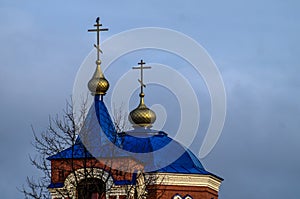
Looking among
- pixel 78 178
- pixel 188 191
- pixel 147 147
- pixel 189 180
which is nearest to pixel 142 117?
pixel 147 147

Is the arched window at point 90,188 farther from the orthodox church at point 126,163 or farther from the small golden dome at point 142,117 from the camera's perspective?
the small golden dome at point 142,117

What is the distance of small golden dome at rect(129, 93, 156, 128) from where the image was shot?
2903 centimetres

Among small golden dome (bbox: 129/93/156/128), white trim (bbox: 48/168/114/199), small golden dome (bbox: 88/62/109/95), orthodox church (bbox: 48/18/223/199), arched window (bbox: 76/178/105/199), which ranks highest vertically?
small golden dome (bbox: 129/93/156/128)

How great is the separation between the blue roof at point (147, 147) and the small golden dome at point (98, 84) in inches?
13.9

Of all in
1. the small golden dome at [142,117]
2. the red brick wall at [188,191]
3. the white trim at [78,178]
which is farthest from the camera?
the small golden dome at [142,117]

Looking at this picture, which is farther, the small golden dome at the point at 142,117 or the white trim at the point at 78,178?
the small golden dome at the point at 142,117

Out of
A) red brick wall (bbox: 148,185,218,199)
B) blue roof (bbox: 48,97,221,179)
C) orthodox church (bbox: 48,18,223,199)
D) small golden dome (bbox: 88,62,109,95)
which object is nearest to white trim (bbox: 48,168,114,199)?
orthodox church (bbox: 48,18,223,199)

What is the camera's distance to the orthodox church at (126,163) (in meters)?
19.2

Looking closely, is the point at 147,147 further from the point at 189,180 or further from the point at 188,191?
the point at 188,191

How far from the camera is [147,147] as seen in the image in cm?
2662

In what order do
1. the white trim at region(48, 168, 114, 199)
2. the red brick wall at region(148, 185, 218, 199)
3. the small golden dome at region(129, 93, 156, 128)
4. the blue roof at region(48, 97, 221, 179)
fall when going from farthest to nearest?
the small golden dome at region(129, 93, 156, 128) < the red brick wall at region(148, 185, 218, 199) < the blue roof at region(48, 97, 221, 179) < the white trim at region(48, 168, 114, 199)

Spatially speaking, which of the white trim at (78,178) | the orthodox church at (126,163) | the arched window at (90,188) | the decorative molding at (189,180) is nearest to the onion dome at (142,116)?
the orthodox church at (126,163)

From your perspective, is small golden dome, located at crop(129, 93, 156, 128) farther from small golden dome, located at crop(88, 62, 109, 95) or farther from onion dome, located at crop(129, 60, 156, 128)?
small golden dome, located at crop(88, 62, 109, 95)

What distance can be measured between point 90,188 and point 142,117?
10451mm
